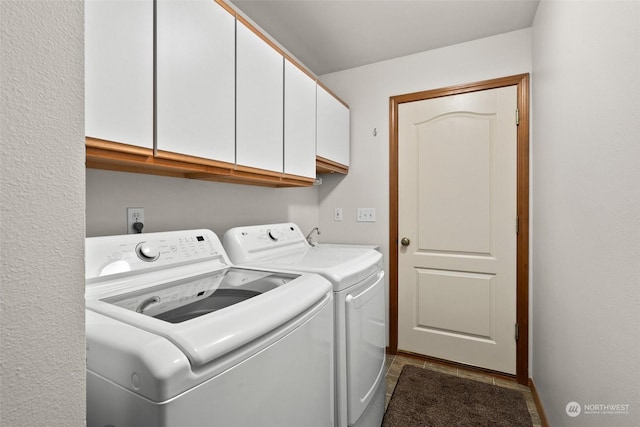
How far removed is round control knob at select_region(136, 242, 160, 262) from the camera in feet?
3.72

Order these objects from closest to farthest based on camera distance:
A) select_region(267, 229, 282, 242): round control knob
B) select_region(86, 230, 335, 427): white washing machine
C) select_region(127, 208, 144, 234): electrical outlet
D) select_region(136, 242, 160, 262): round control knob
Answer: select_region(86, 230, 335, 427): white washing machine, select_region(136, 242, 160, 262): round control knob, select_region(127, 208, 144, 234): electrical outlet, select_region(267, 229, 282, 242): round control knob

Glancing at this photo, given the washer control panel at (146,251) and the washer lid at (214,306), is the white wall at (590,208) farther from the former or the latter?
the washer control panel at (146,251)

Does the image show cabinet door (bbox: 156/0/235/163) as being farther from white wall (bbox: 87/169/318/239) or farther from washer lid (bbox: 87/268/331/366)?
washer lid (bbox: 87/268/331/366)

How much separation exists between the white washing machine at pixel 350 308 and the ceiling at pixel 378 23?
136cm

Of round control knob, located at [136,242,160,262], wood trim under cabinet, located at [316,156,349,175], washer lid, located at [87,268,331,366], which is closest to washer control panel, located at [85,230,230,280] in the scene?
round control knob, located at [136,242,160,262]

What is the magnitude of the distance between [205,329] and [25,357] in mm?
327

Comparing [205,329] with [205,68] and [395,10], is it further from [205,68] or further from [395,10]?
[395,10]

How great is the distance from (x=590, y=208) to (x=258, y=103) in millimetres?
1453

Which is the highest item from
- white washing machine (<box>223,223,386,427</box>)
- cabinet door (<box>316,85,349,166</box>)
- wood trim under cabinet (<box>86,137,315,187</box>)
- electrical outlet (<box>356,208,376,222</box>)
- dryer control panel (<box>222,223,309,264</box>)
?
cabinet door (<box>316,85,349,166</box>)

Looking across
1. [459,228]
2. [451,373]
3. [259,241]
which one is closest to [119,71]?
[259,241]

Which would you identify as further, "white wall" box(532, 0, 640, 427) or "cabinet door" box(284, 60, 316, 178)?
"cabinet door" box(284, 60, 316, 178)

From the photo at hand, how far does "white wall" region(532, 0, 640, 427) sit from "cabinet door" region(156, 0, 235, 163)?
136 centimetres

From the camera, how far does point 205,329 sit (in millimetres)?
662

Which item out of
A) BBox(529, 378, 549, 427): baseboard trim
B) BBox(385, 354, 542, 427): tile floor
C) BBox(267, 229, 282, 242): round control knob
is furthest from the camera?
BBox(385, 354, 542, 427): tile floor
